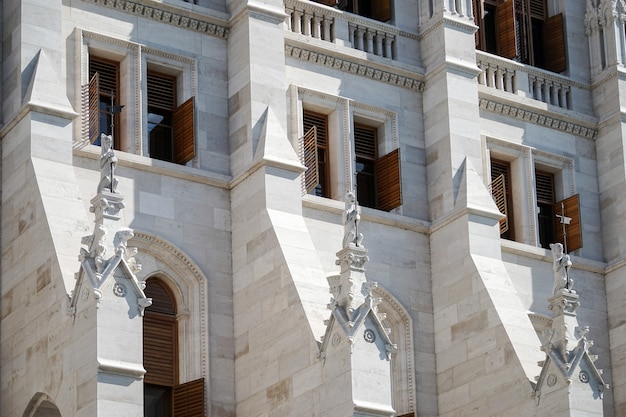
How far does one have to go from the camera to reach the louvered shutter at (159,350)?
119 ft

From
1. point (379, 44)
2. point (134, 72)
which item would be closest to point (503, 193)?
point (379, 44)

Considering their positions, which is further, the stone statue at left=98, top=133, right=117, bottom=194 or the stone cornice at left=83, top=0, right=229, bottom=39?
the stone cornice at left=83, top=0, right=229, bottom=39

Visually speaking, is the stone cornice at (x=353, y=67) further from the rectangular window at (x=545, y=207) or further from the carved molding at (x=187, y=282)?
the carved molding at (x=187, y=282)

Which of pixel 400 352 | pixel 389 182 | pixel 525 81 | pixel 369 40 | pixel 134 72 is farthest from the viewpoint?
pixel 525 81

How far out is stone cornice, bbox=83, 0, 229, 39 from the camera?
3828 cm

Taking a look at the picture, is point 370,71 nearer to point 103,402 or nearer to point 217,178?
point 217,178

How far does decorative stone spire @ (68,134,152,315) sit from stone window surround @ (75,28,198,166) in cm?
399

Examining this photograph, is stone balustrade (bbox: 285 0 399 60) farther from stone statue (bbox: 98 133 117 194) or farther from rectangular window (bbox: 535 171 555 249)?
stone statue (bbox: 98 133 117 194)

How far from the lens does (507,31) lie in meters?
43.8

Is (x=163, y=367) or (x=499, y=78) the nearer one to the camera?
(x=163, y=367)

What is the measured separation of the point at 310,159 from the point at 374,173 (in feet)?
6.87

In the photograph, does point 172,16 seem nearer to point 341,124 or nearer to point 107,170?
point 341,124

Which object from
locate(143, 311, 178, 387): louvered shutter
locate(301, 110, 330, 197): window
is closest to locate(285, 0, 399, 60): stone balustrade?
locate(301, 110, 330, 197): window

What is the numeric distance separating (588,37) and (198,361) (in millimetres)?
13560
